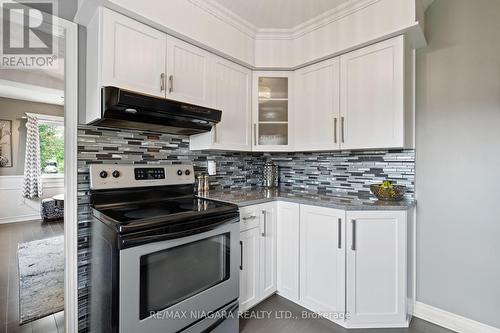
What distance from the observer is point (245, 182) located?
2.54m

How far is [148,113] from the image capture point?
1.35m

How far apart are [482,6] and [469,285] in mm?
1925

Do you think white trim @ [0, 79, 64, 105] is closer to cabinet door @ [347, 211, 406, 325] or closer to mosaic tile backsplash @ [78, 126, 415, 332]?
mosaic tile backsplash @ [78, 126, 415, 332]

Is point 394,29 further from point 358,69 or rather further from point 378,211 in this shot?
point 378,211

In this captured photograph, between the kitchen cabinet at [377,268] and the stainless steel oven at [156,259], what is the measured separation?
2.66 feet

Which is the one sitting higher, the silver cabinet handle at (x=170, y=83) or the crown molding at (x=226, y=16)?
the crown molding at (x=226, y=16)

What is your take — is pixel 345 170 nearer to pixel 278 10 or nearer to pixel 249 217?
pixel 249 217

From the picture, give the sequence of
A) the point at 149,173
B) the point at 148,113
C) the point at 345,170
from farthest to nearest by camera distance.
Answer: the point at 345,170 → the point at 149,173 → the point at 148,113

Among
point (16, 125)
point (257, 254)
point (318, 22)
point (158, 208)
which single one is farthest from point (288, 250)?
point (16, 125)

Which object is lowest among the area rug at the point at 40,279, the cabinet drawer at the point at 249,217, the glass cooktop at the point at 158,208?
the area rug at the point at 40,279

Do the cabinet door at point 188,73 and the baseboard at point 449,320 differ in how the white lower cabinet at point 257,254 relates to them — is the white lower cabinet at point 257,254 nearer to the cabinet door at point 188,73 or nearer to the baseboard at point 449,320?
the cabinet door at point 188,73

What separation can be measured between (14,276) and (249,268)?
2.43 meters

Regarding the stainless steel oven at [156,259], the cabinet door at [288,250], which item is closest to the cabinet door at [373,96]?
the cabinet door at [288,250]

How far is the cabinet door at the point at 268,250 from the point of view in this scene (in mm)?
1857
